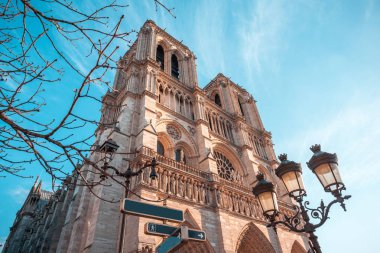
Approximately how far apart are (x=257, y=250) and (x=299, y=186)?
9496 mm

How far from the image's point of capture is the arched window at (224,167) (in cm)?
1608

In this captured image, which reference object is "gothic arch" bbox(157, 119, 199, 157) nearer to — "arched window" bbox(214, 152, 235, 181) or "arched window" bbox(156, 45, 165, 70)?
"arched window" bbox(214, 152, 235, 181)

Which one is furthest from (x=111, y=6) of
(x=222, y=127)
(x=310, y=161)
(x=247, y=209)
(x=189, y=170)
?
(x=222, y=127)

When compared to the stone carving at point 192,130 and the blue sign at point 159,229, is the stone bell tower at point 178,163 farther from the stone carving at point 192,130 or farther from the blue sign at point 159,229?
the blue sign at point 159,229

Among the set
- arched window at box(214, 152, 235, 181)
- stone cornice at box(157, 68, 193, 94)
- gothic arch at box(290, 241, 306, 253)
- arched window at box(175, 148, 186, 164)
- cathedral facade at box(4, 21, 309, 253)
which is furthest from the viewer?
stone cornice at box(157, 68, 193, 94)

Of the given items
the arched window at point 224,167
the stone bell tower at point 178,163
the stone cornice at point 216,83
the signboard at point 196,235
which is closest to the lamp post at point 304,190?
the signboard at point 196,235

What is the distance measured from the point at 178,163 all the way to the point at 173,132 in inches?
127

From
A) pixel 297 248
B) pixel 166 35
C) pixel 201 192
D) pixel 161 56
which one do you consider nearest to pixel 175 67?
pixel 161 56

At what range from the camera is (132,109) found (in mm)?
13508

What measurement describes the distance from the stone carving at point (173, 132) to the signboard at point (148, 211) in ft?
34.8

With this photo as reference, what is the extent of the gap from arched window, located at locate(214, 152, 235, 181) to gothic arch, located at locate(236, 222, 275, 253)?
410 cm

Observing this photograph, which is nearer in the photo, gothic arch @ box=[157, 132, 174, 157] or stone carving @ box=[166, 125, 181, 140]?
gothic arch @ box=[157, 132, 174, 157]

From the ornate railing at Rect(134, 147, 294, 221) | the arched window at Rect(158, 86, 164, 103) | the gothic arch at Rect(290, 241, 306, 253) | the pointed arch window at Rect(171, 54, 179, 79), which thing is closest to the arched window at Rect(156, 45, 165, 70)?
the pointed arch window at Rect(171, 54, 179, 79)

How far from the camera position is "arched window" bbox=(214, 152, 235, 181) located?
16077 mm
